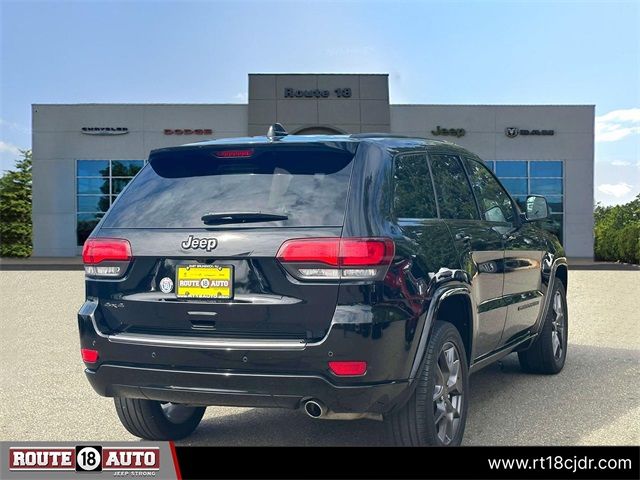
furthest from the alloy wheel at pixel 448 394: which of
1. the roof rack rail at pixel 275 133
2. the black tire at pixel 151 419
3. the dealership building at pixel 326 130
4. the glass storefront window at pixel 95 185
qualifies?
the glass storefront window at pixel 95 185

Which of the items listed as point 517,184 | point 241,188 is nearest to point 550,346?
point 241,188

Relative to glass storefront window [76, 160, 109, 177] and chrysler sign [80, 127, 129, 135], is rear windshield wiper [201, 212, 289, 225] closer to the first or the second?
chrysler sign [80, 127, 129, 135]

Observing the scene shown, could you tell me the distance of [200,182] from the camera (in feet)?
14.3

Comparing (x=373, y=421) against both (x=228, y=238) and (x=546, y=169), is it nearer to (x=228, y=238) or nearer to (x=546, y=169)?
(x=228, y=238)

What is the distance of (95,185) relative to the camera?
121 feet

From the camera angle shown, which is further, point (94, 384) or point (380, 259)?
point (94, 384)

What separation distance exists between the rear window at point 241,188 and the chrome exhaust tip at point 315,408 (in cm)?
91

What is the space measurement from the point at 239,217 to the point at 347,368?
3.20ft

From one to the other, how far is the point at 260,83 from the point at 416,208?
32454 millimetres

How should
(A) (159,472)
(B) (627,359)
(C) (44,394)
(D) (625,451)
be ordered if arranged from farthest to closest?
(B) (627,359)
(C) (44,394)
(D) (625,451)
(A) (159,472)

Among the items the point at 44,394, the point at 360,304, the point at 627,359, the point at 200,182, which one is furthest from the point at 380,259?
the point at 627,359

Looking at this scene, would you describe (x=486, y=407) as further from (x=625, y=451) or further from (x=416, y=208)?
(x=416, y=208)

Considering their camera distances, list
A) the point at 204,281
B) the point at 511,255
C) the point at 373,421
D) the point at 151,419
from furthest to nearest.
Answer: the point at 511,255
the point at 373,421
the point at 151,419
the point at 204,281

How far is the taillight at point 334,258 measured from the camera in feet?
12.6
